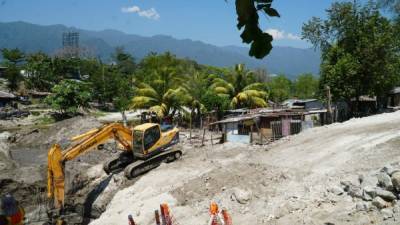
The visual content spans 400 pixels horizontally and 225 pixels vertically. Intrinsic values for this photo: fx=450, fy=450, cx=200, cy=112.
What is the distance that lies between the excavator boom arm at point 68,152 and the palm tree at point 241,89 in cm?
1559

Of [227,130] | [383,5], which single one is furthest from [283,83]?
[227,130]

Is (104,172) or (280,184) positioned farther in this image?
(104,172)

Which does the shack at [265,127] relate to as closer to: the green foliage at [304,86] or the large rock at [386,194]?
the large rock at [386,194]

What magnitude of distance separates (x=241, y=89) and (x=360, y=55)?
11.1 metres

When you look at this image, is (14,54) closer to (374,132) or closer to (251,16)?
(374,132)

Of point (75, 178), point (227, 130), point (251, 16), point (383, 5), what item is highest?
point (383, 5)

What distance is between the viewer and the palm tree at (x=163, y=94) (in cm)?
3098

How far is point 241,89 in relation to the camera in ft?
122

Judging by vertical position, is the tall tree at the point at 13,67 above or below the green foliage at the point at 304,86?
above

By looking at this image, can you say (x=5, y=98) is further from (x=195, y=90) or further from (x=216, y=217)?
(x=216, y=217)

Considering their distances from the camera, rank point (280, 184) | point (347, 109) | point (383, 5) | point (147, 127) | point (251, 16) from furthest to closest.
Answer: point (347, 109), point (383, 5), point (147, 127), point (280, 184), point (251, 16)

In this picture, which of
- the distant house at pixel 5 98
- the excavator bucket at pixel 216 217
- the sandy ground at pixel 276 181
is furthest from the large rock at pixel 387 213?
the distant house at pixel 5 98

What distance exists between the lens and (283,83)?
82.0 m

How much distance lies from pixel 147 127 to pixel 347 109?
61.6 feet
